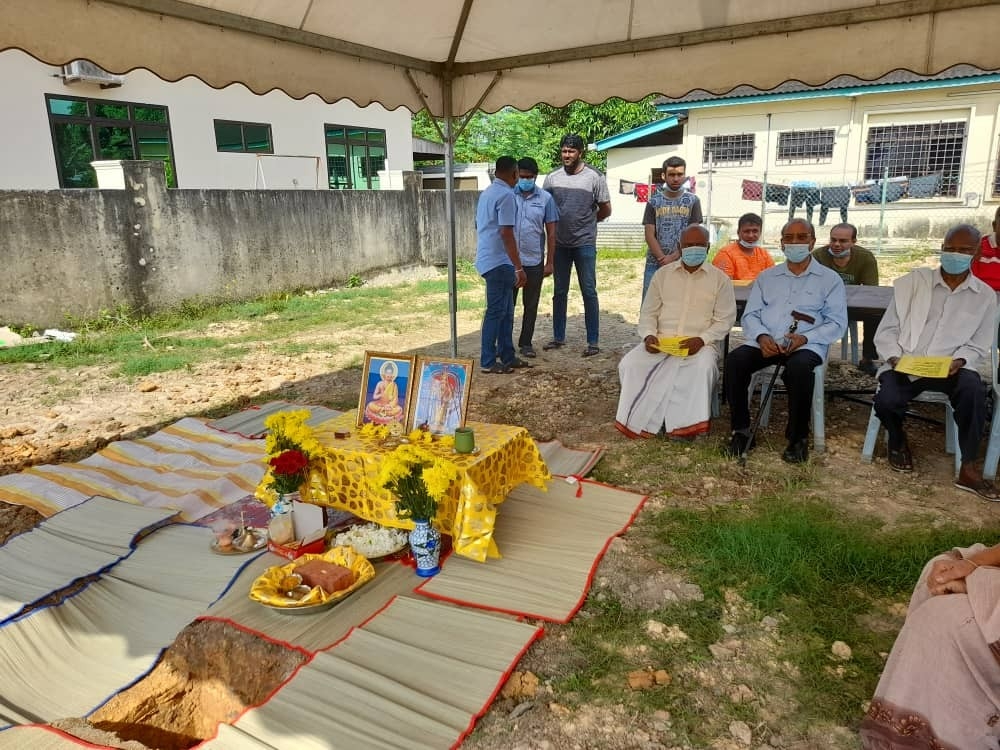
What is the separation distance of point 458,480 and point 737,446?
2218 mm

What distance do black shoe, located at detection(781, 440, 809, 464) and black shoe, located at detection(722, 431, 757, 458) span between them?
0.24m

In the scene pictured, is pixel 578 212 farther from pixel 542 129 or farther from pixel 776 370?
pixel 542 129

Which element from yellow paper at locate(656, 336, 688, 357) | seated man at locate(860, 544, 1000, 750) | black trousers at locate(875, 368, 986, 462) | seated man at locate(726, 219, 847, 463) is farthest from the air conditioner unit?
seated man at locate(860, 544, 1000, 750)

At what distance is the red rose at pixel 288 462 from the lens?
10.8 ft

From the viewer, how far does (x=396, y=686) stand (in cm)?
248

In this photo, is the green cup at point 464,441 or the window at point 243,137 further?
the window at point 243,137

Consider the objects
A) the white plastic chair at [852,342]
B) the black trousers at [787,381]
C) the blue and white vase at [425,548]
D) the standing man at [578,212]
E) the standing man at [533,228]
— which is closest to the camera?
the blue and white vase at [425,548]

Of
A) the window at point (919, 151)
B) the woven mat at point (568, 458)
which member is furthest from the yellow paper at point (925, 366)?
the window at point (919, 151)

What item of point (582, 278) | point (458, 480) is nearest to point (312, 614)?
point (458, 480)

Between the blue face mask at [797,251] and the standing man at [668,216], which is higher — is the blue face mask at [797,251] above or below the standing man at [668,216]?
below

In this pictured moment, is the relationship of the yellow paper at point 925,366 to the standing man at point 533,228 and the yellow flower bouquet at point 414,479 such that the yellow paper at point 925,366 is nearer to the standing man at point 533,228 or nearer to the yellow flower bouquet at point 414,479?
the yellow flower bouquet at point 414,479

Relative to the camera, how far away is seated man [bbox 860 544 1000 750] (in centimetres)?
193

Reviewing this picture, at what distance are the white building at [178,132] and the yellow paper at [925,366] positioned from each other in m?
6.81

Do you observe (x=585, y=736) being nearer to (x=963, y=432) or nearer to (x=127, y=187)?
(x=963, y=432)
